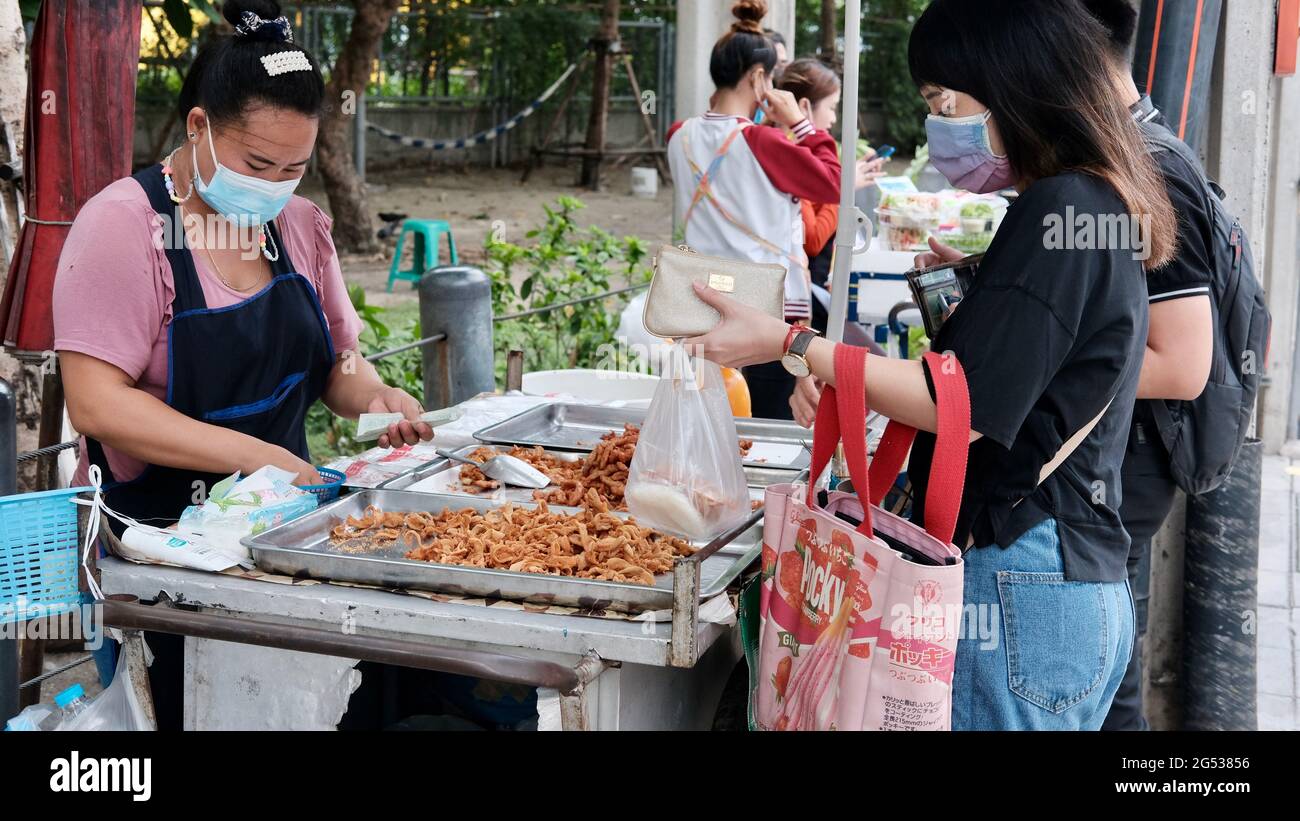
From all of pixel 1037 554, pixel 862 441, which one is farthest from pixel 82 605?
pixel 1037 554

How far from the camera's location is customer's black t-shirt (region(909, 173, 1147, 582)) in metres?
1.72

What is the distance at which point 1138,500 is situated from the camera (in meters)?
2.59

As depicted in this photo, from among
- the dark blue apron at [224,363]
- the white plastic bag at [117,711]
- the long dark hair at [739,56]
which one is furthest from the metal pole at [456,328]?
the white plastic bag at [117,711]

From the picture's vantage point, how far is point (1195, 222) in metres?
2.37

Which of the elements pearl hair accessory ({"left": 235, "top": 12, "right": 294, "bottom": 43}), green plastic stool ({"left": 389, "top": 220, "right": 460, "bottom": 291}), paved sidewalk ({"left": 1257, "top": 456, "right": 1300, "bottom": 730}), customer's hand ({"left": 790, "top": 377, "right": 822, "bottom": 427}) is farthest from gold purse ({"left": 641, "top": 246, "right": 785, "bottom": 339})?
green plastic stool ({"left": 389, "top": 220, "right": 460, "bottom": 291})

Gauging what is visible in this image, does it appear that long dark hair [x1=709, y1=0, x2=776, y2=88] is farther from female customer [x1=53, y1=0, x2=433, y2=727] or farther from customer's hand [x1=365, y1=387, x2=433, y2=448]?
female customer [x1=53, y1=0, x2=433, y2=727]

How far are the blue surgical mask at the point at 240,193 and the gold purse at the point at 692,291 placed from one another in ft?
2.79

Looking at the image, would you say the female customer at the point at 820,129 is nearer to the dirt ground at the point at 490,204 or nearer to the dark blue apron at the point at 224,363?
the dark blue apron at the point at 224,363

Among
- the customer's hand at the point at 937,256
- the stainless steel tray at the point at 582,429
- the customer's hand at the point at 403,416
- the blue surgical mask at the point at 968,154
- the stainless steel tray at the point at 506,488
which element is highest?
the blue surgical mask at the point at 968,154

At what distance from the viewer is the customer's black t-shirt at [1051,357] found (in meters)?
1.72

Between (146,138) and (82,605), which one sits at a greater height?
(146,138)
